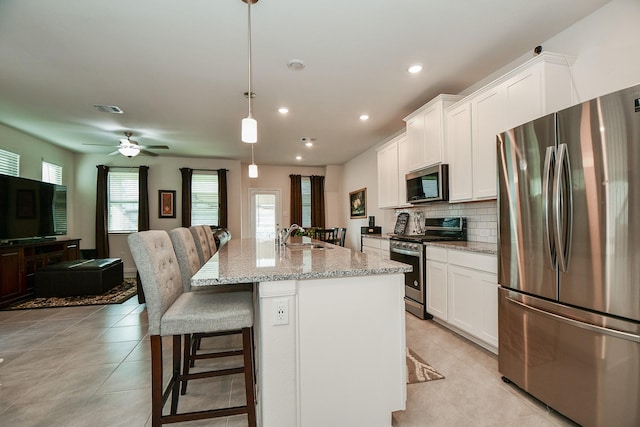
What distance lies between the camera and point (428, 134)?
3557 mm

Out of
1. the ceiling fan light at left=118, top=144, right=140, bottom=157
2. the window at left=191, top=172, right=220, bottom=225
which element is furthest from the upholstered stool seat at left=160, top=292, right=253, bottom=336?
the window at left=191, top=172, right=220, bottom=225

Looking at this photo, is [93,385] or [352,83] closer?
[93,385]

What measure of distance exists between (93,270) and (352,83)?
4.66m

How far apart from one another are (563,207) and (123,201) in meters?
7.75

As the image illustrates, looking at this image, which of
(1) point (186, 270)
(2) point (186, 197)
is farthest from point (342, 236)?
(1) point (186, 270)

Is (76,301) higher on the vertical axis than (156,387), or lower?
lower

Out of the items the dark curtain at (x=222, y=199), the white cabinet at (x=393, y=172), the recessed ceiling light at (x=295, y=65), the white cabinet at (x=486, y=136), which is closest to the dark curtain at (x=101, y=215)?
the dark curtain at (x=222, y=199)

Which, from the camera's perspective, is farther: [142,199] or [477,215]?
[142,199]

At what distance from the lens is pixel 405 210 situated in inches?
194

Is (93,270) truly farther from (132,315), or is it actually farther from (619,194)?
(619,194)

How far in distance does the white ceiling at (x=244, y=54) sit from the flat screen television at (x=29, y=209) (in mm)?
1003

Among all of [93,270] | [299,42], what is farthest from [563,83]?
[93,270]

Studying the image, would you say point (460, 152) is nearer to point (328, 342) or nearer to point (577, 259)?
point (577, 259)

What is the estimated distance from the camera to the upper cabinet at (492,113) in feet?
7.44
